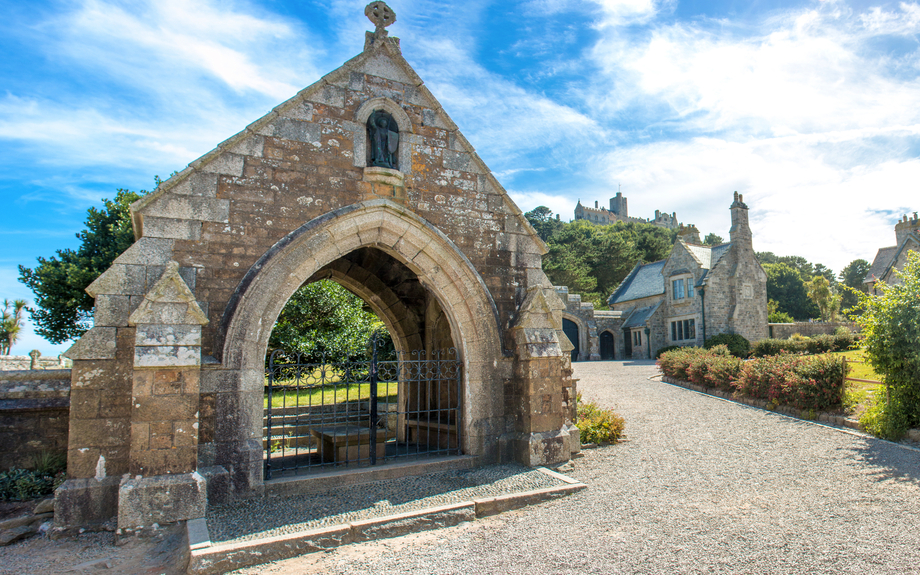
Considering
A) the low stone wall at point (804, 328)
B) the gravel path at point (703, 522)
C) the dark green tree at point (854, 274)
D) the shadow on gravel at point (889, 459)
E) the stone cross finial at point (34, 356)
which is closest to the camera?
the gravel path at point (703, 522)

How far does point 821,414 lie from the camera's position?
1009 cm

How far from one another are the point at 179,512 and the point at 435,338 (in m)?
5.22

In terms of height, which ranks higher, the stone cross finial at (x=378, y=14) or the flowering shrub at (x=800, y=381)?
the stone cross finial at (x=378, y=14)

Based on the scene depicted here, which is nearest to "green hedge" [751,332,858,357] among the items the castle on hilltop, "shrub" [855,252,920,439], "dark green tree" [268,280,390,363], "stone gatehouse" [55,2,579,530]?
"shrub" [855,252,920,439]

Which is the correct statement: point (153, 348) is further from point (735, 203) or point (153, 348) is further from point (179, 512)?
point (735, 203)

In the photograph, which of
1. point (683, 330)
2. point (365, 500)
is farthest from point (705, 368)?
point (683, 330)

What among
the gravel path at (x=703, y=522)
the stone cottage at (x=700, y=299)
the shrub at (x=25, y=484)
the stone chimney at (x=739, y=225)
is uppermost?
the stone chimney at (x=739, y=225)

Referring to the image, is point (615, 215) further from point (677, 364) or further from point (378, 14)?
point (378, 14)

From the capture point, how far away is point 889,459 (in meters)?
7.37

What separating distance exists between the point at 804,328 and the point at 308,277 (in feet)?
98.4

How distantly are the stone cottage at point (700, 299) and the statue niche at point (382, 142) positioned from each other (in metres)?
24.2

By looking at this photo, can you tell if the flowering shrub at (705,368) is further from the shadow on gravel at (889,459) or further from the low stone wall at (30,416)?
the low stone wall at (30,416)

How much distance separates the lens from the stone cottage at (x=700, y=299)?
1075 inches

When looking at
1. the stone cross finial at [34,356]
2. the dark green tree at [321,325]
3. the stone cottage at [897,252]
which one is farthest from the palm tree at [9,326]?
the stone cottage at [897,252]
